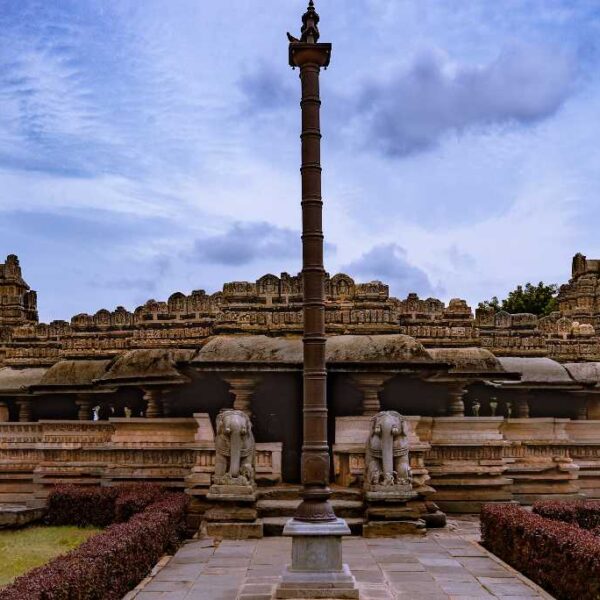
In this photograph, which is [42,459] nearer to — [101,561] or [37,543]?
[37,543]

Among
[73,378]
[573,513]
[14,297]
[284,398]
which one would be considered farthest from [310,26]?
[14,297]

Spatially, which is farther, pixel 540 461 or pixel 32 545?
pixel 540 461

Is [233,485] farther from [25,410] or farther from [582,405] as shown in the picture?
[582,405]

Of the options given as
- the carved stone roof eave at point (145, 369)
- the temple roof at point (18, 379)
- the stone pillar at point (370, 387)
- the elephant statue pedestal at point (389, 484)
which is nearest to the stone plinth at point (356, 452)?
the elephant statue pedestal at point (389, 484)

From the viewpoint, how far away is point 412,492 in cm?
1163

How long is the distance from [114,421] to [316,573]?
26.6ft

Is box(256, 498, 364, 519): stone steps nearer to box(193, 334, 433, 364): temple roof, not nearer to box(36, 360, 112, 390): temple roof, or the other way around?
box(193, 334, 433, 364): temple roof

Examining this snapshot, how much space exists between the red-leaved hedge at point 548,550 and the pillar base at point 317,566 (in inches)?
77.3

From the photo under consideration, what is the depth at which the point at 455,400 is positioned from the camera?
53.4ft

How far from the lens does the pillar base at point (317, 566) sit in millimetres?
7566

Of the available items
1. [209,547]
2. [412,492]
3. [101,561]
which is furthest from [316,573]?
[412,492]

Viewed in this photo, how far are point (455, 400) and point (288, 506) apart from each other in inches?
212

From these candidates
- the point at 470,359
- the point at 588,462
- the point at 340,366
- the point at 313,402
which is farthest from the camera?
the point at 588,462

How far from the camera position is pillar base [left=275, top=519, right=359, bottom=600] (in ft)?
24.8
